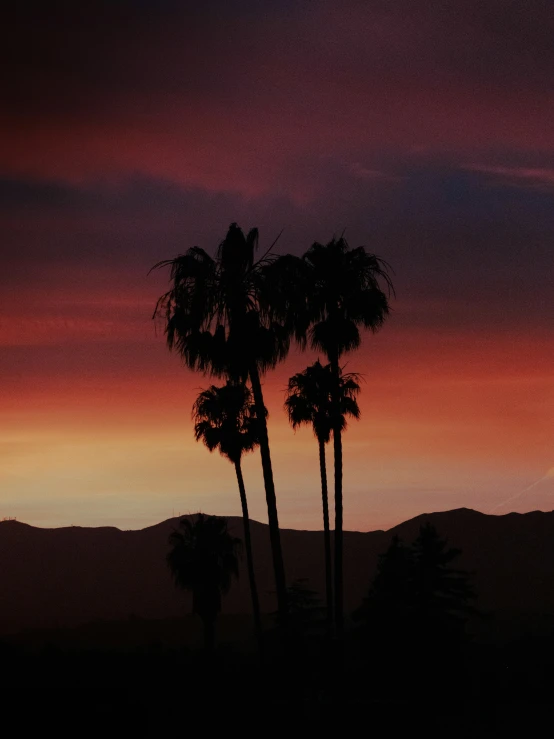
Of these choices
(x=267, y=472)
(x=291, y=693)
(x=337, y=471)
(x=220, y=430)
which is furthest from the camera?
(x=220, y=430)

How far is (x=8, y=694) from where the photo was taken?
30859mm

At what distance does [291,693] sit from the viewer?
2969 cm

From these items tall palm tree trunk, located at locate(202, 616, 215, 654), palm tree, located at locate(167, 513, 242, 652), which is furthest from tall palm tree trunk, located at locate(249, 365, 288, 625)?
palm tree, located at locate(167, 513, 242, 652)

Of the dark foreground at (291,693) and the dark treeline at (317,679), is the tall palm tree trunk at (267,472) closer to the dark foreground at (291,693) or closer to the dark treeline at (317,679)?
the dark foreground at (291,693)

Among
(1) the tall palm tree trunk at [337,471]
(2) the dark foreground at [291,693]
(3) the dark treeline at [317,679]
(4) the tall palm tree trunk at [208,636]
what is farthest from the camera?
(4) the tall palm tree trunk at [208,636]

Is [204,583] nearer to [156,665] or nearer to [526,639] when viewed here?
[156,665]

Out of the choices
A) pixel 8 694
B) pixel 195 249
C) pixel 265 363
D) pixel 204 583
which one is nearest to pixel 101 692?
pixel 8 694

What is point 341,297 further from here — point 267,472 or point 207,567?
point 207,567

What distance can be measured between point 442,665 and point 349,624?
257 feet

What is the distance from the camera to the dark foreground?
1153 inches

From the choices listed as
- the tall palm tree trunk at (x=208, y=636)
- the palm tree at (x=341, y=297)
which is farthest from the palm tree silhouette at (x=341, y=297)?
the tall palm tree trunk at (x=208, y=636)

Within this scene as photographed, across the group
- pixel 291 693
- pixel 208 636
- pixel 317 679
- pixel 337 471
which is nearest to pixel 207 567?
pixel 208 636

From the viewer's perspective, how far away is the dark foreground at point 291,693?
2930cm

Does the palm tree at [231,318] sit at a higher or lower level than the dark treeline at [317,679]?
higher
